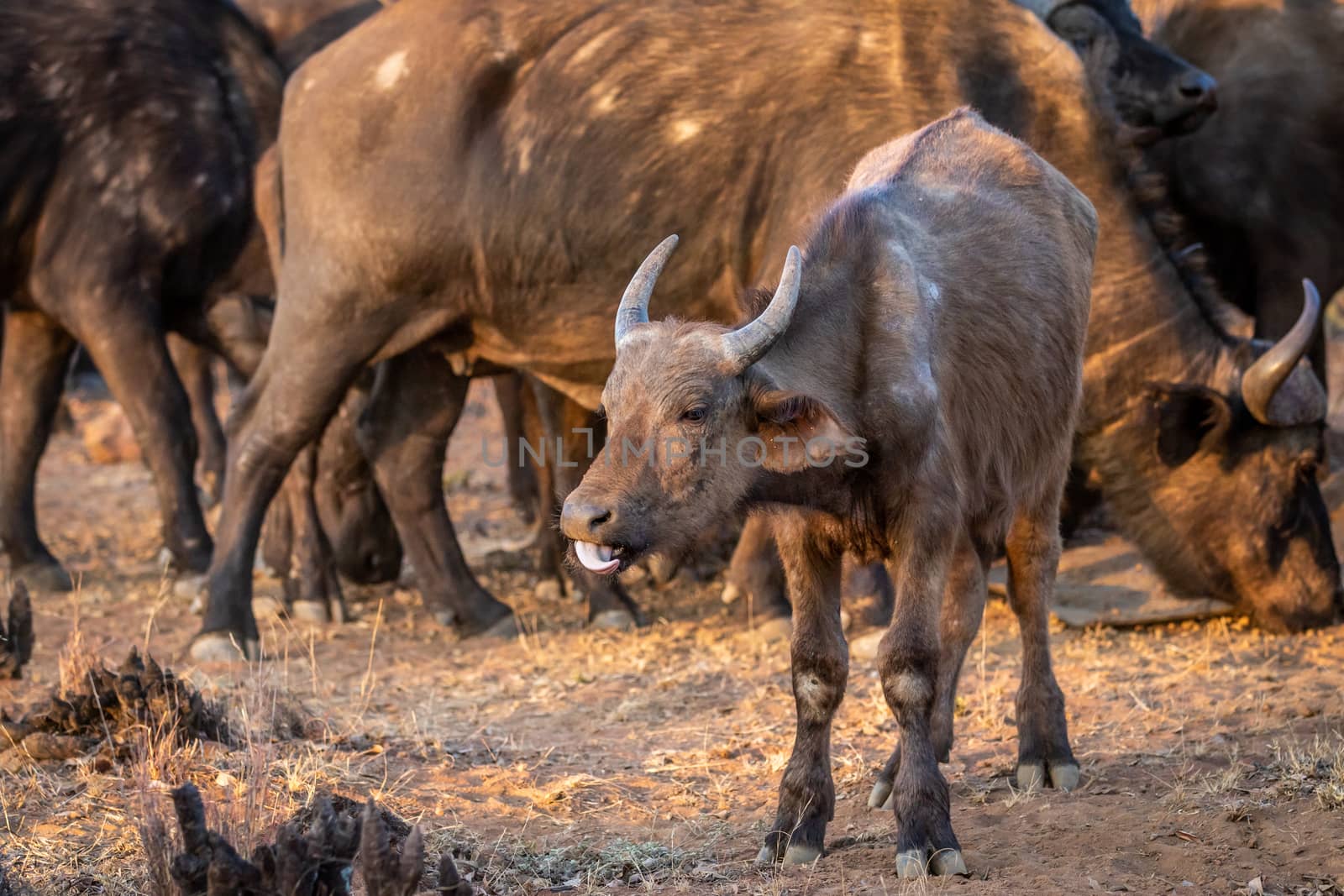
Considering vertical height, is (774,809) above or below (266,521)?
above

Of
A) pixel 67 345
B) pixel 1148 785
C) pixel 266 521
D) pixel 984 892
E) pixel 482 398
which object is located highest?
pixel 984 892

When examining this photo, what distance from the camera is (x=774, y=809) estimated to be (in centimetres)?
525

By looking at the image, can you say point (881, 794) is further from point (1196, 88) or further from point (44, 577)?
point (44, 577)

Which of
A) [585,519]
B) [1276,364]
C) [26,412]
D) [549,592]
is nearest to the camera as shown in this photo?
[585,519]

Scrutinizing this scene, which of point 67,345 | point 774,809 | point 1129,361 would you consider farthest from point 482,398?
point 774,809

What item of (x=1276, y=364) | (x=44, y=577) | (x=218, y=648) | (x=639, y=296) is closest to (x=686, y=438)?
(x=639, y=296)

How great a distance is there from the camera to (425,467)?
8.72 meters

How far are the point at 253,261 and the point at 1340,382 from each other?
32.1 ft

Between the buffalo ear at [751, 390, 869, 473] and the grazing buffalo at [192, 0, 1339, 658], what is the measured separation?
9.36 ft

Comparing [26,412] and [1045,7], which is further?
[26,412]

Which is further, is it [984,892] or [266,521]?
[266,521]

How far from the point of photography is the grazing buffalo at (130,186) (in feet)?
30.3

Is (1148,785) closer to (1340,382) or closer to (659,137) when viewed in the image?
(659,137)

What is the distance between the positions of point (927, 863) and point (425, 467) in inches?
191
